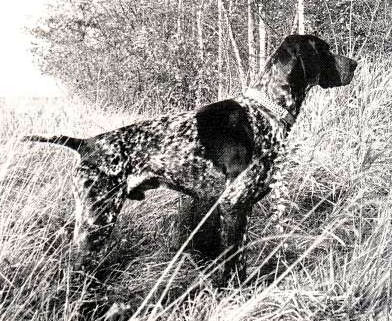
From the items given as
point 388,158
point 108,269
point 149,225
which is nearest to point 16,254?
point 108,269

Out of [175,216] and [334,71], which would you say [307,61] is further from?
[175,216]

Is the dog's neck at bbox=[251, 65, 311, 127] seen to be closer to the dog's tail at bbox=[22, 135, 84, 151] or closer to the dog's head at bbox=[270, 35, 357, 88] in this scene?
the dog's head at bbox=[270, 35, 357, 88]

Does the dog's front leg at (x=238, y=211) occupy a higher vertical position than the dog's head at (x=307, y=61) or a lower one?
lower

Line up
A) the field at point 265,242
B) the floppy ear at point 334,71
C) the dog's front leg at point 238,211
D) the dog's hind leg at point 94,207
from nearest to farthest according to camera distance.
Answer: the field at point 265,242 → the dog's hind leg at point 94,207 → the dog's front leg at point 238,211 → the floppy ear at point 334,71

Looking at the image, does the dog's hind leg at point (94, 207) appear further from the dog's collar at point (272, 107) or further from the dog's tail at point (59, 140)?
the dog's collar at point (272, 107)

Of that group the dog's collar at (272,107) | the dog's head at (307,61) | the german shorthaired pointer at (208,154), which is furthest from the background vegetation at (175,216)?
the dog's head at (307,61)

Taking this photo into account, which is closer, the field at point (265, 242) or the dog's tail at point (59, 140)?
the field at point (265, 242)

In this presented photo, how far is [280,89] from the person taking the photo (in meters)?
2.86

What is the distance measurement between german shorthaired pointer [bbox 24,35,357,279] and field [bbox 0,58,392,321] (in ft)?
0.75

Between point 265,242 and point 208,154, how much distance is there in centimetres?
82

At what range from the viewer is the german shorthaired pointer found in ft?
8.38

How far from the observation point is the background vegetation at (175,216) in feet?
7.41

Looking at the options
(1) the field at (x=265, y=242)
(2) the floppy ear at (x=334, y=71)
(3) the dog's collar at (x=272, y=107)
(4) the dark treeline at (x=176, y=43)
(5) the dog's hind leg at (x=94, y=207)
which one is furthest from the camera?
(4) the dark treeline at (x=176, y=43)

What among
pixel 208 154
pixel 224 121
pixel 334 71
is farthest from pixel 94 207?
pixel 334 71
